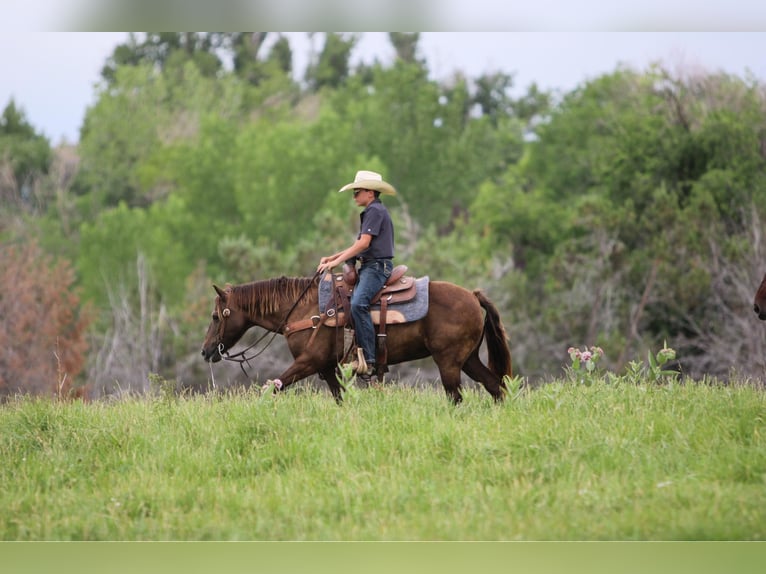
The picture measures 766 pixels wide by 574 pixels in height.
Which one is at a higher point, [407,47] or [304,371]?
[407,47]

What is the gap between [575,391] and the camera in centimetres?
1038

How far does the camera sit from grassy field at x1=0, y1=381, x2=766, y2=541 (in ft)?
24.5

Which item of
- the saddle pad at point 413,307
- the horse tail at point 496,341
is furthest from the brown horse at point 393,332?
the saddle pad at point 413,307

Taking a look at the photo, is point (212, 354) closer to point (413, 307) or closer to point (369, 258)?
point (369, 258)

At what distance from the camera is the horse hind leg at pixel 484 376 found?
35.9 feet

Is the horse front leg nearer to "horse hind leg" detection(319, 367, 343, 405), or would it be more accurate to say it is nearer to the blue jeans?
"horse hind leg" detection(319, 367, 343, 405)

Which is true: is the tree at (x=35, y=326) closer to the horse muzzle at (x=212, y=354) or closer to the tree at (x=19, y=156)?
the tree at (x=19, y=156)

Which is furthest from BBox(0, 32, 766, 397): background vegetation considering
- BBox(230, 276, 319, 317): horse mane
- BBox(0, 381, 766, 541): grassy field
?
BBox(230, 276, 319, 317): horse mane

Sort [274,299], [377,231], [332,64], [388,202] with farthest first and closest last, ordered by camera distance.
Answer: [332,64] → [388,202] → [274,299] → [377,231]

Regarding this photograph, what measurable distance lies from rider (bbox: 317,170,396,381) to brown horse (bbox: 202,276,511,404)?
1.01 feet

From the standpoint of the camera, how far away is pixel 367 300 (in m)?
10.5

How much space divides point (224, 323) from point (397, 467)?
3.40m

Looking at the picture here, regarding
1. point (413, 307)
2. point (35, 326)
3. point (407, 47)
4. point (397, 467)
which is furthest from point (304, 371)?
point (407, 47)

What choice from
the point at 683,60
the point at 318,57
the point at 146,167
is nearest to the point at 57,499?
the point at 683,60
